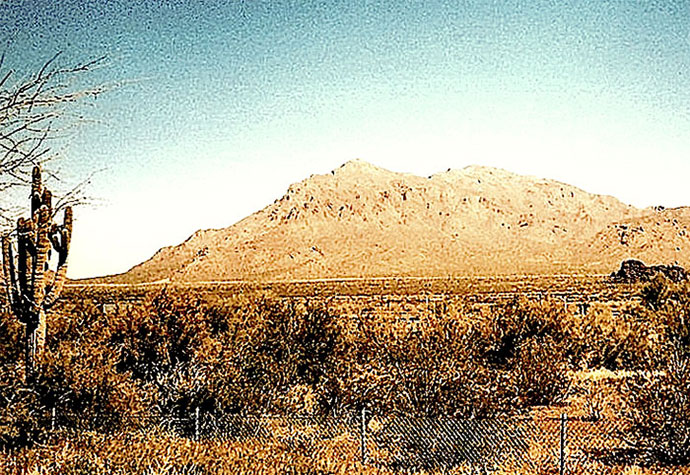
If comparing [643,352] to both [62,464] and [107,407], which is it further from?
[62,464]

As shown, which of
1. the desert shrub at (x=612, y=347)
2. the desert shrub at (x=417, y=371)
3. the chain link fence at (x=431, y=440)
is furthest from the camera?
the desert shrub at (x=612, y=347)


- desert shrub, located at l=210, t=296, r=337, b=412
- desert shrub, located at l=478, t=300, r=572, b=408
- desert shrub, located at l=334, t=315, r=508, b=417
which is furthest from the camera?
desert shrub, located at l=478, t=300, r=572, b=408

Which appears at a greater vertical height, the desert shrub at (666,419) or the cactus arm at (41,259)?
the cactus arm at (41,259)

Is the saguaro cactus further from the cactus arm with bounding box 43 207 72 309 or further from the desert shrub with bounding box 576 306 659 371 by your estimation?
the desert shrub with bounding box 576 306 659 371

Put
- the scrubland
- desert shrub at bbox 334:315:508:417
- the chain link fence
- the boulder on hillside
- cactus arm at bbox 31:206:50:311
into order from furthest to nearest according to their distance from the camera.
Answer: the boulder on hillside → desert shrub at bbox 334:315:508:417 → cactus arm at bbox 31:206:50:311 → the chain link fence → the scrubland

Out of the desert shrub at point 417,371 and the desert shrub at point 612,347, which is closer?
the desert shrub at point 417,371

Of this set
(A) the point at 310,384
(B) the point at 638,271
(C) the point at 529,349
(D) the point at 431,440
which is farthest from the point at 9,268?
(B) the point at 638,271

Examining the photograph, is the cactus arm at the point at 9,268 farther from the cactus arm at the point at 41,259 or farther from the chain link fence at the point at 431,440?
the chain link fence at the point at 431,440

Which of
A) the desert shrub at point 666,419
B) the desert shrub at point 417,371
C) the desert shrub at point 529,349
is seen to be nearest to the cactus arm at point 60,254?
the desert shrub at point 417,371

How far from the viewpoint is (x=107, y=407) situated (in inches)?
647

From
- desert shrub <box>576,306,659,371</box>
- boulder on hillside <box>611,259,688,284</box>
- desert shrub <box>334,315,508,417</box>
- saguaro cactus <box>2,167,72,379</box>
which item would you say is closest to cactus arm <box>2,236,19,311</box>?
saguaro cactus <box>2,167,72,379</box>

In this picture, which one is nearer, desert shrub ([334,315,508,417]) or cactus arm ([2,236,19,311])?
cactus arm ([2,236,19,311])

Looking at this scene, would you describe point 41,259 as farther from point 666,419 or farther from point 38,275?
point 666,419

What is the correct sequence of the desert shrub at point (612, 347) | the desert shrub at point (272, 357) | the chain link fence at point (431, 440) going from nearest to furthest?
the chain link fence at point (431, 440) → the desert shrub at point (272, 357) → the desert shrub at point (612, 347)
